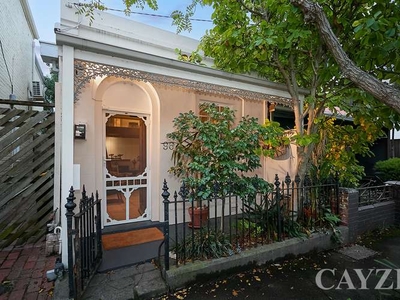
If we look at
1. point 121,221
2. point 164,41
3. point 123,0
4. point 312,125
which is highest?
point 123,0

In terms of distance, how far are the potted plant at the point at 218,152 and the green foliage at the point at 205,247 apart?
391mm

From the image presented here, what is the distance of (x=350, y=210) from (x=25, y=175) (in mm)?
5847

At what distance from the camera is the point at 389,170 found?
22.3 feet

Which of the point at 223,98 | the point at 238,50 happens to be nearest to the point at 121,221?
the point at 223,98

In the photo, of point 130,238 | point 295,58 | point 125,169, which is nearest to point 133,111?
point 125,169

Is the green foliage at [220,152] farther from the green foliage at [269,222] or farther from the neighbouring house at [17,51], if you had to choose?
the neighbouring house at [17,51]

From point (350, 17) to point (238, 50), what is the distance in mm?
1879

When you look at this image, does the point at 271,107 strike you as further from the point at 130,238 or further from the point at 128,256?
the point at 128,256

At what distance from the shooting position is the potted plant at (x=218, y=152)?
3459 mm

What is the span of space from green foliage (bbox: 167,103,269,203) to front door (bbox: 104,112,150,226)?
92 cm

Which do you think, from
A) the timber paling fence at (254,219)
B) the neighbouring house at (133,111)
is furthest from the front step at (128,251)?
the neighbouring house at (133,111)

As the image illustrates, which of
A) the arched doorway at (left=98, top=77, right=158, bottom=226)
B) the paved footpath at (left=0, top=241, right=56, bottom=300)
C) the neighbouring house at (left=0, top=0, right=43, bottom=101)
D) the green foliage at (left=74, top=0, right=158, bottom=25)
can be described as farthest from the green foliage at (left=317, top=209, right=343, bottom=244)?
the neighbouring house at (left=0, top=0, right=43, bottom=101)

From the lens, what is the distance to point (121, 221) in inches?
176

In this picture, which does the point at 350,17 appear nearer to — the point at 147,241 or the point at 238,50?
the point at 238,50
